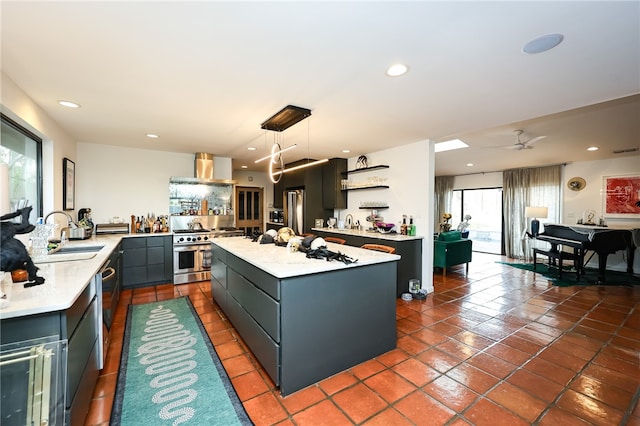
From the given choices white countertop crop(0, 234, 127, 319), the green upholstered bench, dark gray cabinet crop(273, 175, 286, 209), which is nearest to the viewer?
white countertop crop(0, 234, 127, 319)

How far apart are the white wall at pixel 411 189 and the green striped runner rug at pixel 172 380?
3382mm

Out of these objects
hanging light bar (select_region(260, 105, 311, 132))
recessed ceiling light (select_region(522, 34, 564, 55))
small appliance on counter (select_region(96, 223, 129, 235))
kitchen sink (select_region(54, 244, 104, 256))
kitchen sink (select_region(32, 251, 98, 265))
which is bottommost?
kitchen sink (select_region(54, 244, 104, 256))

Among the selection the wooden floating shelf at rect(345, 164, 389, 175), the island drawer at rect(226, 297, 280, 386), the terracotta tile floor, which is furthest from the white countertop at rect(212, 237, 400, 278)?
the wooden floating shelf at rect(345, 164, 389, 175)

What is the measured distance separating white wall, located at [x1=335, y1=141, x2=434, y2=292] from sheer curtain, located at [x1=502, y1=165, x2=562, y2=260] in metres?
4.52

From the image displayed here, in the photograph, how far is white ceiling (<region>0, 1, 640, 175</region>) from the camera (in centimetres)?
147

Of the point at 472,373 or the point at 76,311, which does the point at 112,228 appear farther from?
the point at 472,373

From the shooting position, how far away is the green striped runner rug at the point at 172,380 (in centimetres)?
173

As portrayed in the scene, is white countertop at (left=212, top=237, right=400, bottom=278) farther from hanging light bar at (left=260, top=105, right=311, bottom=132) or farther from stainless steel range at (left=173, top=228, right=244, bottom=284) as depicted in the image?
stainless steel range at (left=173, top=228, right=244, bottom=284)

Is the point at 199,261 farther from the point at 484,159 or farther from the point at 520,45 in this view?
the point at 484,159

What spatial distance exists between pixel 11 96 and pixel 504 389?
4607mm

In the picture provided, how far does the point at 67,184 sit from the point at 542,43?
5.37 metres

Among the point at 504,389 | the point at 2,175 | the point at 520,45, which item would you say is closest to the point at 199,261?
the point at 2,175

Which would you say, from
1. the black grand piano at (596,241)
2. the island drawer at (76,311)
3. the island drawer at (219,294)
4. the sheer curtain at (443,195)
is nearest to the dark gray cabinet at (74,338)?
the island drawer at (76,311)

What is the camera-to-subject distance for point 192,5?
140 cm
